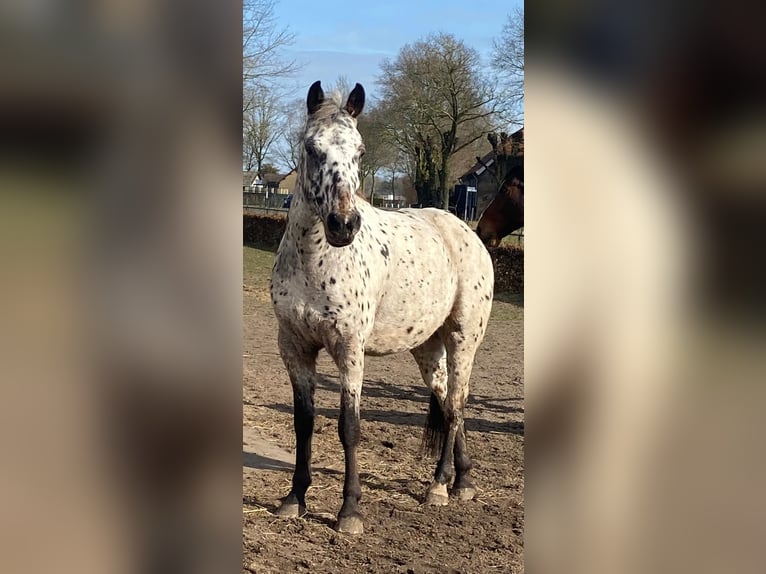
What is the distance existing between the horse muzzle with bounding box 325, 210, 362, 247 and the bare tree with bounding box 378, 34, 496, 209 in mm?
323

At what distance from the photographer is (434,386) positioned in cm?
276

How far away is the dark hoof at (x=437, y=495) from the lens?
8.44ft

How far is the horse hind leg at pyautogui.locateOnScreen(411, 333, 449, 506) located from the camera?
270cm

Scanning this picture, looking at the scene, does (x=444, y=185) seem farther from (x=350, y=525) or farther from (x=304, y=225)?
(x=350, y=525)

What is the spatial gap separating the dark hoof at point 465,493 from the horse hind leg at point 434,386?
0.16 feet

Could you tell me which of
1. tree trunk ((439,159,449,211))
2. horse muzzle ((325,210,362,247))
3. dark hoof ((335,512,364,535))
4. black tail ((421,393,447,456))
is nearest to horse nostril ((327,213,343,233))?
horse muzzle ((325,210,362,247))

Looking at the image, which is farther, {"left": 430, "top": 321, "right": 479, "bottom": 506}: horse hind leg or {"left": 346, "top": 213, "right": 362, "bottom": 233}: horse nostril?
{"left": 430, "top": 321, "right": 479, "bottom": 506}: horse hind leg
